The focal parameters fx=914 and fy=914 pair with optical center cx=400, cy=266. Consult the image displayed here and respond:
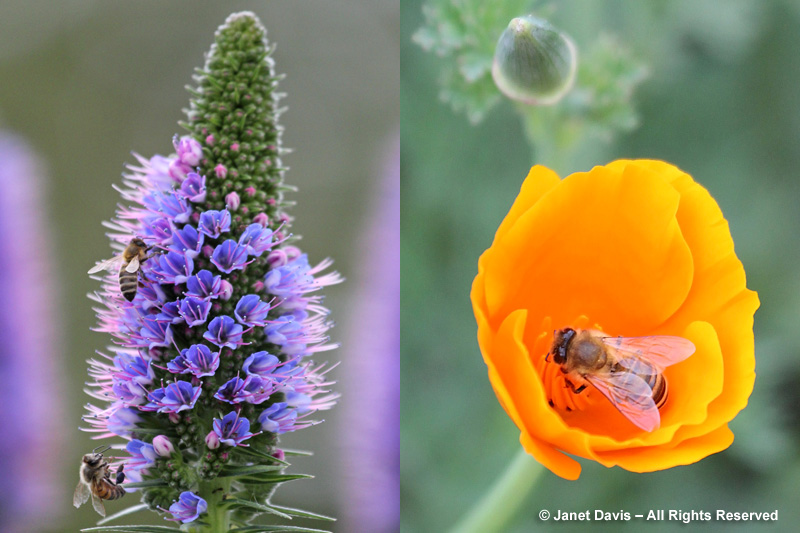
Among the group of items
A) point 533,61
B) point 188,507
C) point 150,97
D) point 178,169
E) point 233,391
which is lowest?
point 188,507

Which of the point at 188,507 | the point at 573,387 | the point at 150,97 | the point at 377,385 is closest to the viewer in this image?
the point at 188,507

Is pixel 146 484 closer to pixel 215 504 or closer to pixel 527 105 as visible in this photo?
pixel 215 504

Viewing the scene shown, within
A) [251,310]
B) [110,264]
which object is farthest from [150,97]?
[251,310]

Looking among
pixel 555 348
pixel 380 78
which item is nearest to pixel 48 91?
pixel 380 78

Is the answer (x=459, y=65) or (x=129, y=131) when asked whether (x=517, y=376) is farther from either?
(x=129, y=131)

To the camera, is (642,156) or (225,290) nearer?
(225,290)

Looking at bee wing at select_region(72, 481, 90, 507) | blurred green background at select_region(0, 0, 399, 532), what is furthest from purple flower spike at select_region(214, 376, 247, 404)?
blurred green background at select_region(0, 0, 399, 532)

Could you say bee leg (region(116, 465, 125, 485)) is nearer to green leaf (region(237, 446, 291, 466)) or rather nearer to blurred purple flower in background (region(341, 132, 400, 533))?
green leaf (region(237, 446, 291, 466))
